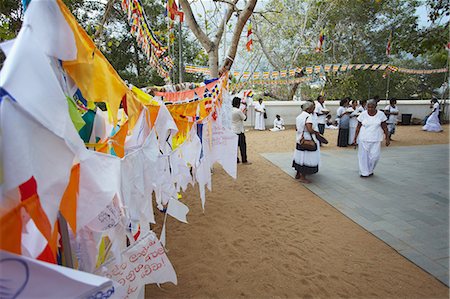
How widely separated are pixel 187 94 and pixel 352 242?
3.03m

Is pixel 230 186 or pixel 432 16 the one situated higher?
pixel 432 16


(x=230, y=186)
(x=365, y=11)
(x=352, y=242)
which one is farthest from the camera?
(x=365, y=11)

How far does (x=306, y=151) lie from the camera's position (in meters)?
5.46

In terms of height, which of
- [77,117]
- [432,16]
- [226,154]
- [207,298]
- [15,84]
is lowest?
[207,298]

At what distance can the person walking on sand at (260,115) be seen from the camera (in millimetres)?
13716

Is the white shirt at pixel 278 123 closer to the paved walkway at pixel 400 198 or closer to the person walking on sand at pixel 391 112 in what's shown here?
the person walking on sand at pixel 391 112

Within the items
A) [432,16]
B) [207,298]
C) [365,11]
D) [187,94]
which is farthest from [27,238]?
[365,11]

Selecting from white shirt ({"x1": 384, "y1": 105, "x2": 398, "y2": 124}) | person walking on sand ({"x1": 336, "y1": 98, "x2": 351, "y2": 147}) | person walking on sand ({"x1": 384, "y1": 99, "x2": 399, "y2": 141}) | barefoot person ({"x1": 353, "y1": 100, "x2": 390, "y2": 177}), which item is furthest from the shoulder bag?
white shirt ({"x1": 384, "y1": 105, "x2": 398, "y2": 124})

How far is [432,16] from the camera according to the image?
5867 millimetres

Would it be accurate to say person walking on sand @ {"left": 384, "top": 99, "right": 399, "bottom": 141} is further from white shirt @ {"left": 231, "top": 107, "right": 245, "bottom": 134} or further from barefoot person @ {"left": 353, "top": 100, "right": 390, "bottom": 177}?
white shirt @ {"left": 231, "top": 107, "right": 245, "bottom": 134}

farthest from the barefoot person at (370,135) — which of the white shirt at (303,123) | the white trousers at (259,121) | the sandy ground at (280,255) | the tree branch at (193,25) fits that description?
the white trousers at (259,121)

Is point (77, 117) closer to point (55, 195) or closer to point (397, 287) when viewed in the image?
point (55, 195)

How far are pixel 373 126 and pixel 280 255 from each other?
3747 mm

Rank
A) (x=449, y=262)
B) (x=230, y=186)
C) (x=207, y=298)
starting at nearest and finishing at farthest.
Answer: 1. (x=207, y=298)
2. (x=449, y=262)
3. (x=230, y=186)
